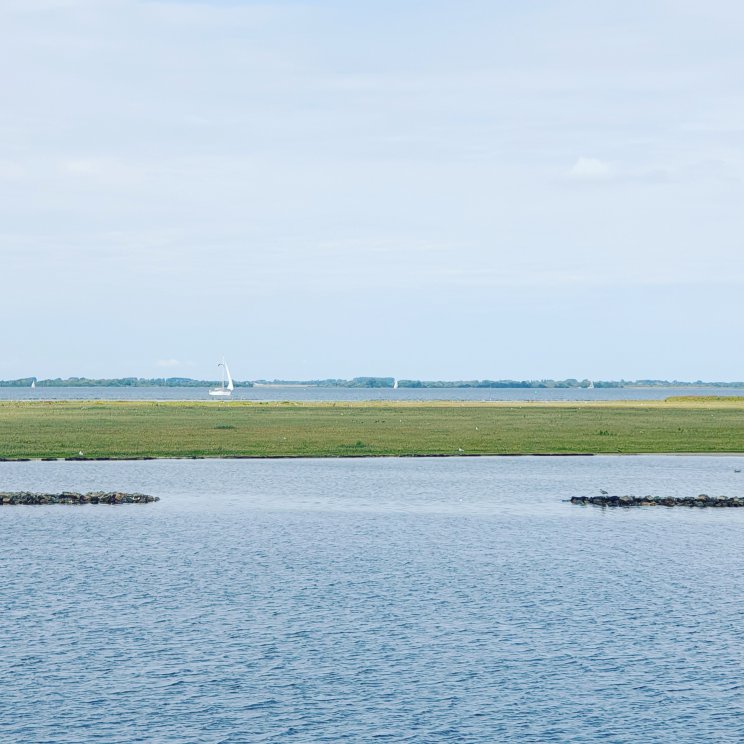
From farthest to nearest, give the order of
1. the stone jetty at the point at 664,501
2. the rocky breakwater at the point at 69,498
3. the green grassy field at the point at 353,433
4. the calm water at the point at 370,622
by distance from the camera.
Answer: the green grassy field at the point at 353,433 → the stone jetty at the point at 664,501 → the rocky breakwater at the point at 69,498 → the calm water at the point at 370,622

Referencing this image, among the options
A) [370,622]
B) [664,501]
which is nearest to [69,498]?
[370,622]

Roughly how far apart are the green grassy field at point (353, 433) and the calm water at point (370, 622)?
3058 centimetres

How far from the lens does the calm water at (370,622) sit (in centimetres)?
2434

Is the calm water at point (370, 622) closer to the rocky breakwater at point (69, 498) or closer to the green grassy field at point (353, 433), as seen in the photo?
the rocky breakwater at point (69, 498)

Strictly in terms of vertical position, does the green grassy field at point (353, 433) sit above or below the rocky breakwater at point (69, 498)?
above

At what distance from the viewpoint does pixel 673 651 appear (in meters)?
29.7

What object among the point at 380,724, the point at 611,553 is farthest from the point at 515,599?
the point at 380,724

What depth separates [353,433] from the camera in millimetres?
108812

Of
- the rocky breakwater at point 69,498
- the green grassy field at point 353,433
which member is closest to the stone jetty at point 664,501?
the rocky breakwater at point 69,498

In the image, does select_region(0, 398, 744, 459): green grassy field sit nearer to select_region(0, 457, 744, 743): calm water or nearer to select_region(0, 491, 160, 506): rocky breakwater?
select_region(0, 491, 160, 506): rocky breakwater

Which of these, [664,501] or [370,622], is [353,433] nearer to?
[664,501]

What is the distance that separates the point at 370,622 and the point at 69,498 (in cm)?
3032

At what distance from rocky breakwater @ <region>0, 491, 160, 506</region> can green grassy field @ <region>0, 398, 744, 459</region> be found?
25.6 m

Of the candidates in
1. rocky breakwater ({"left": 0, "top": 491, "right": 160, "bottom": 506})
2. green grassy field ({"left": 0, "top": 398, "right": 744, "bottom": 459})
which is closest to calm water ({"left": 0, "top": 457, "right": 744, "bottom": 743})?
rocky breakwater ({"left": 0, "top": 491, "right": 160, "bottom": 506})
